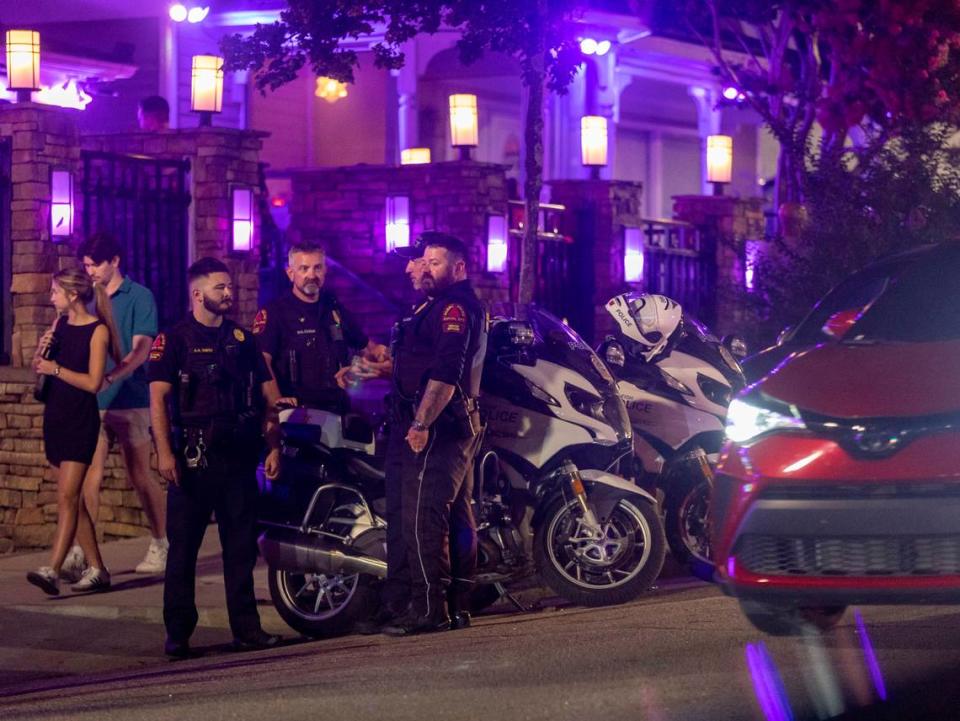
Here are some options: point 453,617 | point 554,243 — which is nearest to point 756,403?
point 453,617

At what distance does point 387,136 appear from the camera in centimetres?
2691

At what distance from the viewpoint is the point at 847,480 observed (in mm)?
6336

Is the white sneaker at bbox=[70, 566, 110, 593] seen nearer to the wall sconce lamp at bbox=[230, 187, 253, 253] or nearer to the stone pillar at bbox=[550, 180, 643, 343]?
the wall sconce lamp at bbox=[230, 187, 253, 253]

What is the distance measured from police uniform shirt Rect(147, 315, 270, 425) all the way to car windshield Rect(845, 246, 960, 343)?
308 centimetres

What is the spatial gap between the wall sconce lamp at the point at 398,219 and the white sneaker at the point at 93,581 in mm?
8176

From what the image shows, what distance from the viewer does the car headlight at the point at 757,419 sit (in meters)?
6.61

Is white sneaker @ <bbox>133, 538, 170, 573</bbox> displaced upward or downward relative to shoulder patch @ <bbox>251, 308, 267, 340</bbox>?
downward

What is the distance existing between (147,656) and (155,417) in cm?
127

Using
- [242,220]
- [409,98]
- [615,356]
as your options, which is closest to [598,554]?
[615,356]

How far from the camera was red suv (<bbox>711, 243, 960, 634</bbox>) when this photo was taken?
6.26 meters

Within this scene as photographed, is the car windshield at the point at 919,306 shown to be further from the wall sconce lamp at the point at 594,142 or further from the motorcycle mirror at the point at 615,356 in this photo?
the wall sconce lamp at the point at 594,142

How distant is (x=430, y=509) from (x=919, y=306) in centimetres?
252

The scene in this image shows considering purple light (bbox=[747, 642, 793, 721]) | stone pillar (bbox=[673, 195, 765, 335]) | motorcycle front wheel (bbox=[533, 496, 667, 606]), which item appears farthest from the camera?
stone pillar (bbox=[673, 195, 765, 335])

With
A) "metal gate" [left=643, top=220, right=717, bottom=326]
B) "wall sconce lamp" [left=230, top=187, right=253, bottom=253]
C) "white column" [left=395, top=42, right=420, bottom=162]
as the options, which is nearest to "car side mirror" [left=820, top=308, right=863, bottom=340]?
"wall sconce lamp" [left=230, top=187, right=253, bottom=253]
